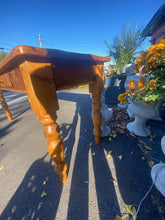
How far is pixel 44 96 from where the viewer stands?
605 mm

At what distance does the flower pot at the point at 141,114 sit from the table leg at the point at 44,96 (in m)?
1.15

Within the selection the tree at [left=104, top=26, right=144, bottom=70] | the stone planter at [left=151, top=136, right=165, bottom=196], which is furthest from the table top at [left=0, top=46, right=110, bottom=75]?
the tree at [left=104, top=26, right=144, bottom=70]

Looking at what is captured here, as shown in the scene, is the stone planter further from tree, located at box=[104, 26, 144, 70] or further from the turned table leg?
tree, located at box=[104, 26, 144, 70]

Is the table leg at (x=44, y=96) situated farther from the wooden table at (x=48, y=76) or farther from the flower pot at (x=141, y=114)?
the flower pot at (x=141, y=114)

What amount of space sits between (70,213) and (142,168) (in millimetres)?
825

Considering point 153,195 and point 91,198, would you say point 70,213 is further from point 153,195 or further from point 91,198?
point 153,195

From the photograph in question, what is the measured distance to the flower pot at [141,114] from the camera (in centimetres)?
123

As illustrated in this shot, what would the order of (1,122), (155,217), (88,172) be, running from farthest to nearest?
(1,122) < (88,172) < (155,217)

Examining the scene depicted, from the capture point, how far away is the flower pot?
1234mm

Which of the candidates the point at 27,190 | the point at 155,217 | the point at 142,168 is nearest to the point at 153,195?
the point at 155,217

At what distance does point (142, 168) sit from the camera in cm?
100

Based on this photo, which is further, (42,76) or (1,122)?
(1,122)

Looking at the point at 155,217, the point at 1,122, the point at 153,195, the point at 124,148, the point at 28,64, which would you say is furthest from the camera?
the point at 1,122

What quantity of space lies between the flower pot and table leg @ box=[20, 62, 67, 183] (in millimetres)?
1151
